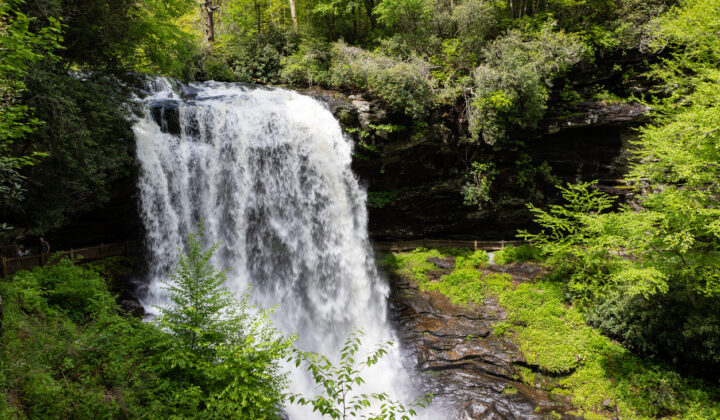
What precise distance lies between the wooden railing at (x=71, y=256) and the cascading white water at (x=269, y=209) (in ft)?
5.93

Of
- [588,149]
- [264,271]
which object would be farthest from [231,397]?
[588,149]

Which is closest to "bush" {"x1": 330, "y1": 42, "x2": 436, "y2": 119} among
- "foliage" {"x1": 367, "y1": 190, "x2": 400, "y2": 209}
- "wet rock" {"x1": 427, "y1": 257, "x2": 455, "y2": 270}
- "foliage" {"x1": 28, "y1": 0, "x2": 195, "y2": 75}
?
"foliage" {"x1": 367, "y1": 190, "x2": 400, "y2": 209}

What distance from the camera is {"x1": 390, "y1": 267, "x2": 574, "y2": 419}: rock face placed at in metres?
9.28

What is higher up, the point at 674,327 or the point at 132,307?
the point at 132,307

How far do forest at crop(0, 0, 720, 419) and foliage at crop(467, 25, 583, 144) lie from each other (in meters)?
0.10

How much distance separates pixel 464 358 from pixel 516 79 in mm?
11189

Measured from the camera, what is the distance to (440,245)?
57.7 feet

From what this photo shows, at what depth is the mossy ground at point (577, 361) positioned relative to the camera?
9117mm

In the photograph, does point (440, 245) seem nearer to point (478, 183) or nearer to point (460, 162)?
point (478, 183)

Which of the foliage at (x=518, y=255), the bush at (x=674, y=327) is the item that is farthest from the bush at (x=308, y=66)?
the bush at (x=674, y=327)

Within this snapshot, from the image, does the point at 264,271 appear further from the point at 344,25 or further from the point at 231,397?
the point at 344,25

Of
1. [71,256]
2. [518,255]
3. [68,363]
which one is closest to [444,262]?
[518,255]

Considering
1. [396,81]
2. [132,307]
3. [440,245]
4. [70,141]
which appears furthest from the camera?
[440,245]

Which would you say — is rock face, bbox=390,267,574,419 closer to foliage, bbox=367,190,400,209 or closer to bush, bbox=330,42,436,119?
foliage, bbox=367,190,400,209
